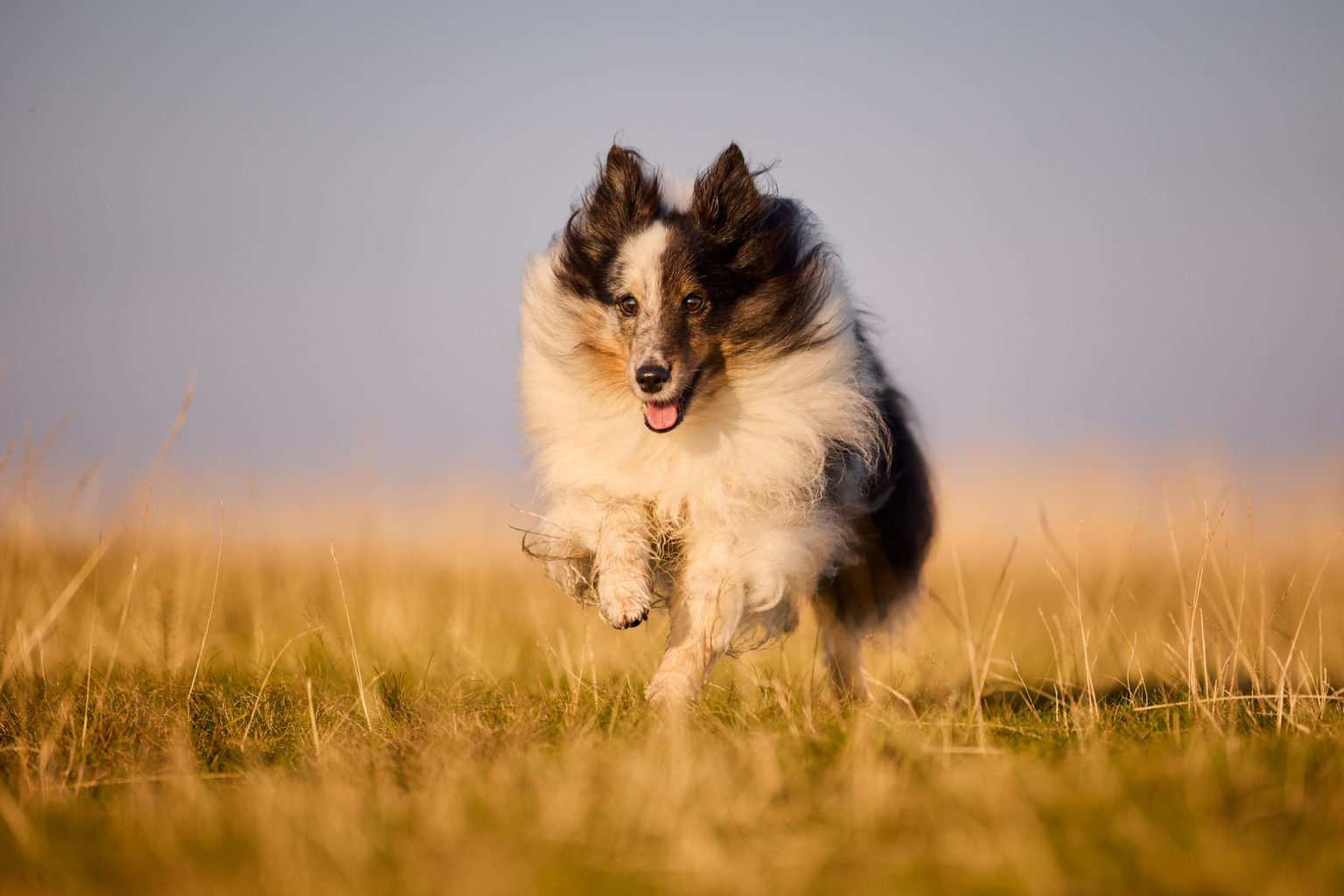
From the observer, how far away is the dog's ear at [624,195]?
4301 millimetres

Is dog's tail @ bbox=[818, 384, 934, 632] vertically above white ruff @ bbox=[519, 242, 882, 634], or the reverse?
white ruff @ bbox=[519, 242, 882, 634]

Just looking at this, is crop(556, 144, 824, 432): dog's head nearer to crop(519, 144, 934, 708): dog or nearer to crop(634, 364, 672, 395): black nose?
crop(519, 144, 934, 708): dog

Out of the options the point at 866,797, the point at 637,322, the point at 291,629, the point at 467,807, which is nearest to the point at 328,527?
the point at 291,629

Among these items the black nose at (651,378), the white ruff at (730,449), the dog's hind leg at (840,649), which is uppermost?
the black nose at (651,378)

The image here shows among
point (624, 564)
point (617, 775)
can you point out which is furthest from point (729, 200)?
point (617, 775)

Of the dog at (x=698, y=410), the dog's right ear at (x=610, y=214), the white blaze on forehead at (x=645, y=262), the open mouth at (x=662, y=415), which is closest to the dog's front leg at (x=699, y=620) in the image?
the dog at (x=698, y=410)

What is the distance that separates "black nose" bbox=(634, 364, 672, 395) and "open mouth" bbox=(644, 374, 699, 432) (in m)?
0.09

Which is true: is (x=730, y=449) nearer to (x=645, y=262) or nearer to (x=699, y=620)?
(x=699, y=620)

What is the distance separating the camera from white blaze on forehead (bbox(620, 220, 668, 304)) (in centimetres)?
407

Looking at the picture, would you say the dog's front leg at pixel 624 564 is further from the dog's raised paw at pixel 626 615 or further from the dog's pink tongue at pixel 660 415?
the dog's pink tongue at pixel 660 415

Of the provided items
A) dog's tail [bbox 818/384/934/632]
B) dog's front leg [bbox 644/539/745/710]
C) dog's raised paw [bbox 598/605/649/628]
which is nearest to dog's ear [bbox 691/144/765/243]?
dog's tail [bbox 818/384/934/632]

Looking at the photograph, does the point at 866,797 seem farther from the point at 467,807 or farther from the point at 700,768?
the point at 467,807

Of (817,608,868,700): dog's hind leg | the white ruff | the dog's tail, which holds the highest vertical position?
the white ruff

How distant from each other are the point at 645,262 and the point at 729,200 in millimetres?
506
